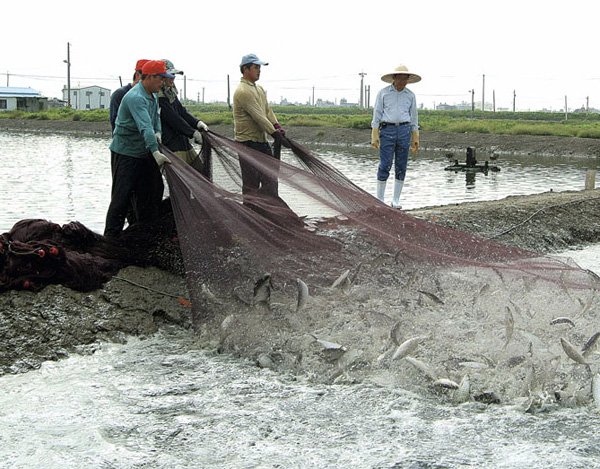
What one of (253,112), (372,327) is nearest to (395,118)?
(253,112)

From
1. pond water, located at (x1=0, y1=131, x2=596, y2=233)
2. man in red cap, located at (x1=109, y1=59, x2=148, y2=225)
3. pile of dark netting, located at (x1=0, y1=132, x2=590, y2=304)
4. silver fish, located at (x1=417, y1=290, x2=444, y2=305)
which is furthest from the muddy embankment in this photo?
pond water, located at (x1=0, y1=131, x2=596, y2=233)

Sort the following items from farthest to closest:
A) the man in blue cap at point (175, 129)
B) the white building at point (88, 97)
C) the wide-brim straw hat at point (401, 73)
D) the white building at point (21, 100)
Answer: the white building at point (88, 97) → the white building at point (21, 100) → the wide-brim straw hat at point (401, 73) → the man in blue cap at point (175, 129)

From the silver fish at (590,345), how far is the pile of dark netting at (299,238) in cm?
65

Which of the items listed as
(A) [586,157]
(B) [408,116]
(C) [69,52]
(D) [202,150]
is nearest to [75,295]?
(D) [202,150]

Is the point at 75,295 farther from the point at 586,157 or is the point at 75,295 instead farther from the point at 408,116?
the point at 586,157

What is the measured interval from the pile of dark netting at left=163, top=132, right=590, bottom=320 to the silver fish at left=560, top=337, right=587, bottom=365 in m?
0.77

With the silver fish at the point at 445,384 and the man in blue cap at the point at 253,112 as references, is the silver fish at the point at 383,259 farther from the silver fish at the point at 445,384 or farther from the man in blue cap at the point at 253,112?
the man in blue cap at the point at 253,112

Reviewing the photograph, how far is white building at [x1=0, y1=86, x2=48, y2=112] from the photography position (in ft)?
226

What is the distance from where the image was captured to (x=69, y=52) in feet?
222

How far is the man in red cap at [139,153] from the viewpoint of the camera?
523 centimetres

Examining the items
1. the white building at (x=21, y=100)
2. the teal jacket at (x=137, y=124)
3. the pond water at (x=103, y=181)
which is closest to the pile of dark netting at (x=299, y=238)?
the teal jacket at (x=137, y=124)

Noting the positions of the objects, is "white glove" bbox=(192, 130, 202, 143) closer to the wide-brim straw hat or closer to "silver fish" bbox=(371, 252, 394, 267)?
"silver fish" bbox=(371, 252, 394, 267)

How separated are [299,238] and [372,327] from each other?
0.87 meters

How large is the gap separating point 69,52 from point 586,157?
54.1 meters
